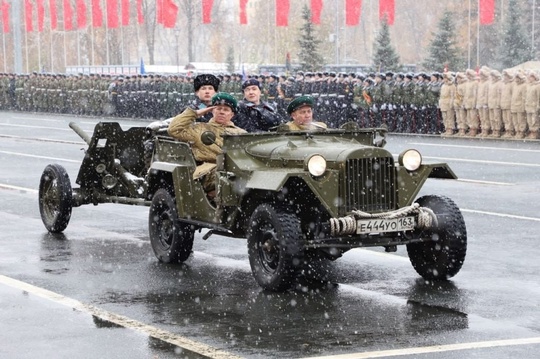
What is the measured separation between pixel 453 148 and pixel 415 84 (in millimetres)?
6096

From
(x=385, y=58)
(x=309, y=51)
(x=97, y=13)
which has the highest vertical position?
(x=97, y=13)

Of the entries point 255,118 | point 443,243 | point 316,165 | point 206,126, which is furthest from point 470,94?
point 316,165

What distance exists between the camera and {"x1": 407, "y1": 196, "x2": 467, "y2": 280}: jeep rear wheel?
9602mm

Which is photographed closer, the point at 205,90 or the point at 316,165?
the point at 316,165

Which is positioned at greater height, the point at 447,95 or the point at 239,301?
the point at 447,95

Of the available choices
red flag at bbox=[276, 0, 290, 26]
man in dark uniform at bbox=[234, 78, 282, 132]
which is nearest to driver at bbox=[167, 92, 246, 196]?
man in dark uniform at bbox=[234, 78, 282, 132]

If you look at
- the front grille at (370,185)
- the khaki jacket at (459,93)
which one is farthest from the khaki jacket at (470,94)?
the front grille at (370,185)

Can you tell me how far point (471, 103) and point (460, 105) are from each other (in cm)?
52

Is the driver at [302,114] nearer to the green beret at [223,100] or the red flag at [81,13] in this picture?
the green beret at [223,100]

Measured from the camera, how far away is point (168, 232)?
11039mm

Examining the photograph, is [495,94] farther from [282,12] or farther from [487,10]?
[282,12]

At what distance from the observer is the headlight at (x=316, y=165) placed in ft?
30.2

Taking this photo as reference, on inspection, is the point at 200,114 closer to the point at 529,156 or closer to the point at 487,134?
the point at 529,156

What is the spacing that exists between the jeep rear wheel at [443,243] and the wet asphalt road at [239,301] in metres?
0.16
